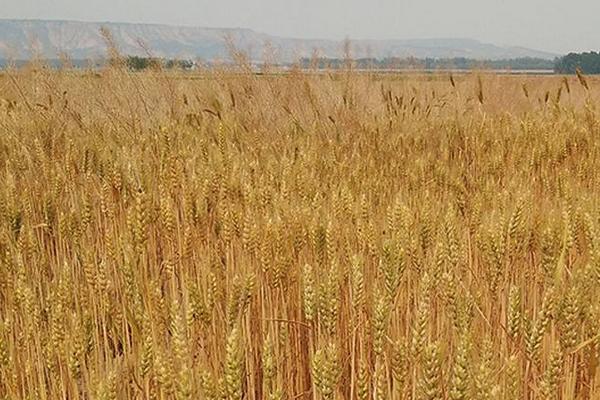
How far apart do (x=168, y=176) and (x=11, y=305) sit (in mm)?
740

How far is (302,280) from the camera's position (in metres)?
1.34

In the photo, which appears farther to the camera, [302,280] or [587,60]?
[587,60]

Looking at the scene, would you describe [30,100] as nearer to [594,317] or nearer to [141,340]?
[141,340]

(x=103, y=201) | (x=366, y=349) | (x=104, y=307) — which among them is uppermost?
(x=103, y=201)

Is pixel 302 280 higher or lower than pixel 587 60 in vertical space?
lower

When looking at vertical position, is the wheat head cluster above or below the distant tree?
below

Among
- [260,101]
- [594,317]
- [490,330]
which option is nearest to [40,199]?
[490,330]

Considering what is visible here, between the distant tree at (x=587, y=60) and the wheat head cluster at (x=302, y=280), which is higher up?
the distant tree at (x=587, y=60)

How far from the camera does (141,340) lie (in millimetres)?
997

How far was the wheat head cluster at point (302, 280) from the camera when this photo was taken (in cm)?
88

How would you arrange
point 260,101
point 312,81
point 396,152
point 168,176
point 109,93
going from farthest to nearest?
point 312,81 < point 109,93 < point 260,101 < point 396,152 < point 168,176

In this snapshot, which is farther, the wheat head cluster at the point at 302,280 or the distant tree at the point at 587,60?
the distant tree at the point at 587,60

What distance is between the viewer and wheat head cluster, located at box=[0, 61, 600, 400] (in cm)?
88

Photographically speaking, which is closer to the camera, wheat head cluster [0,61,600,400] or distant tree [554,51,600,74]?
wheat head cluster [0,61,600,400]
